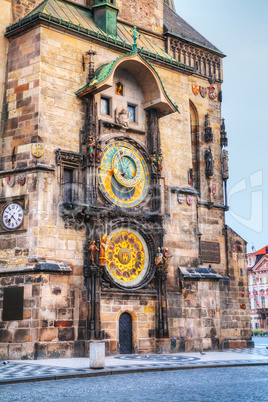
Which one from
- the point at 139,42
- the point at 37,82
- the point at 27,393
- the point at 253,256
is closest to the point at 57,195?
→ the point at 37,82

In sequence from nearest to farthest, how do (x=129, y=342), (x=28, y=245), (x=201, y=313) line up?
(x=28, y=245)
(x=129, y=342)
(x=201, y=313)

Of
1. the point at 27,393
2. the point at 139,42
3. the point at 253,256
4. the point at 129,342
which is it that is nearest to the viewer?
the point at 27,393

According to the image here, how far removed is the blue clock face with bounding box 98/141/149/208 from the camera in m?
21.5

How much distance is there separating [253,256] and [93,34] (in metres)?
66.5

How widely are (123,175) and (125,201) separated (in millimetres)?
1019

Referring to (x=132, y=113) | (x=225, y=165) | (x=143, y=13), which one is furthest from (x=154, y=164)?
(x=143, y=13)

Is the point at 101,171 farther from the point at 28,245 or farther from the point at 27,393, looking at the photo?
the point at 27,393

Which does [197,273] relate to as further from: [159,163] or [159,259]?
[159,163]

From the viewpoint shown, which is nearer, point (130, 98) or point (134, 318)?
point (134, 318)

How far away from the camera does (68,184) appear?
20.7 m

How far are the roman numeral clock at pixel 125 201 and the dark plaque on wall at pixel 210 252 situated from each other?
530 cm

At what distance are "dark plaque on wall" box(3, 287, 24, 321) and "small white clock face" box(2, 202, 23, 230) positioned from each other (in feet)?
7.25

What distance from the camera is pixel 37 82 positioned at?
2044 cm

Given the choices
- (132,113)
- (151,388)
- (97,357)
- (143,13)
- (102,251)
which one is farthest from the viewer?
(143,13)
